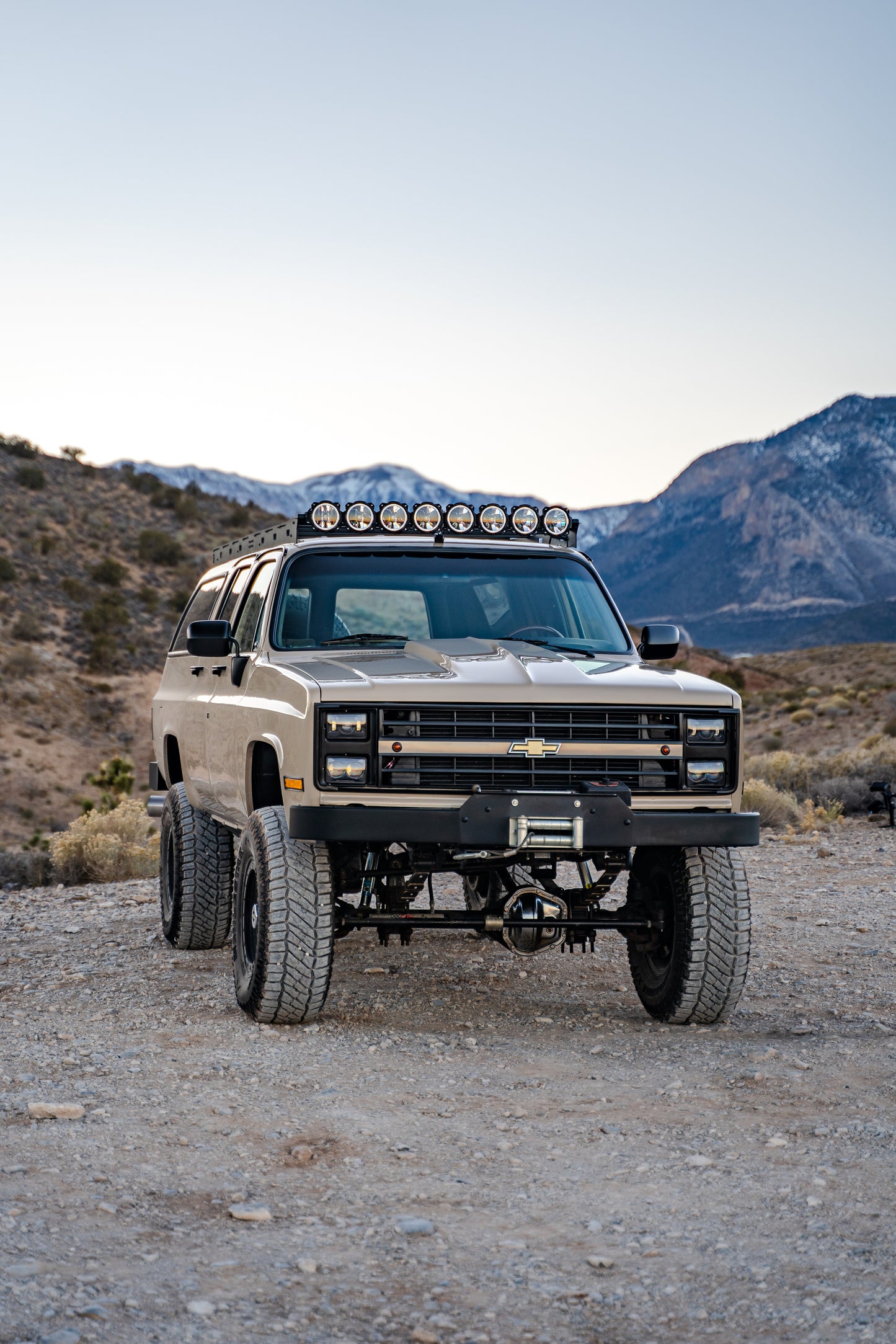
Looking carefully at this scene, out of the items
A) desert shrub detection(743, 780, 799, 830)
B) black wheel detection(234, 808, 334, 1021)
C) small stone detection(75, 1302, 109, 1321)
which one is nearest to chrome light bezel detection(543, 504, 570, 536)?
black wheel detection(234, 808, 334, 1021)

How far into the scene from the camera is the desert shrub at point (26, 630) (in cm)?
4069

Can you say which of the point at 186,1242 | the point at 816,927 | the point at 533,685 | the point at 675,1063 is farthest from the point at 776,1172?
the point at 816,927

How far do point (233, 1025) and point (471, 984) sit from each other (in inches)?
70.7

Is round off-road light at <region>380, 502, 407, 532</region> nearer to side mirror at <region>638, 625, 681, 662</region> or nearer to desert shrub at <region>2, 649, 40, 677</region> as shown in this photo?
side mirror at <region>638, 625, 681, 662</region>

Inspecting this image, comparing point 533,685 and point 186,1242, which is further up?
point 533,685

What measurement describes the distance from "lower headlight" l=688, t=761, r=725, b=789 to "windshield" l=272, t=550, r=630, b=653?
46.3 inches

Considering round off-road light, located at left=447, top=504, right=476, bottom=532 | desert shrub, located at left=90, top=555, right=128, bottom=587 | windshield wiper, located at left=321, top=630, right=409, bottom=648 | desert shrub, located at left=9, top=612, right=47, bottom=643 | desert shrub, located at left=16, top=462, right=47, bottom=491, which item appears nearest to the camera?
windshield wiper, located at left=321, top=630, right=409, bottom=648

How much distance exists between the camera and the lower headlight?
6539 millimetres

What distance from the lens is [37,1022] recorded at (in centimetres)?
697

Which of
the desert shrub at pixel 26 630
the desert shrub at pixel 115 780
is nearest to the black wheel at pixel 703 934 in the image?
the desert shrub at pixel 115 780

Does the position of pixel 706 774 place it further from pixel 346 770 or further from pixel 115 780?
pixel 115 780

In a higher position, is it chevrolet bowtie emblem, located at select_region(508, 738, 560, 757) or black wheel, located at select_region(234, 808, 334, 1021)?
chevrolet bowtie emblem, located at select_region(508, 738, 560, 757)

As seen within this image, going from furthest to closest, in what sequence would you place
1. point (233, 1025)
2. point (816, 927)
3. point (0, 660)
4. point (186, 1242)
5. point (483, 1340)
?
point (0, 660) < point (816, 927) < point (233, 1025) < point (186, 1242) < point (483, 1340)

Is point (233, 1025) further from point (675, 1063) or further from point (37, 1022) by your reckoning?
point (675, 1063)
